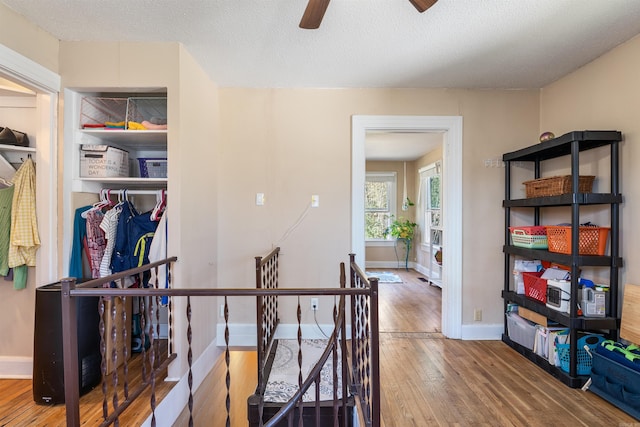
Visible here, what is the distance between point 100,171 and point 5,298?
116 cm

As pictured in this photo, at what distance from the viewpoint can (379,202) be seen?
22.1 feet

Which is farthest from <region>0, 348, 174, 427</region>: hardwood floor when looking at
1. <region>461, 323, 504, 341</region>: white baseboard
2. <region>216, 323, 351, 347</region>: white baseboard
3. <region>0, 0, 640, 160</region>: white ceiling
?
<region>461, 323, 504, 341</region>: white baseboard

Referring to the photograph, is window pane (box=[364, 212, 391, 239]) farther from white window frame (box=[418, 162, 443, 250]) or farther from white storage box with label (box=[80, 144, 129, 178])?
white storage box with label (box=[80, 144, 129, 178])

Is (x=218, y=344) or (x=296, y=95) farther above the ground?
(x=296, y=95)

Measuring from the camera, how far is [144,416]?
174cm

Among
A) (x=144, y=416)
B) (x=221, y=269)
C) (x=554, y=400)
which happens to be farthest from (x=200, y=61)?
(x=554, y=400)

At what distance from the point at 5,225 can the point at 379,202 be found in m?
5.91

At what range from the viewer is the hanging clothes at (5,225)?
210 centimetres

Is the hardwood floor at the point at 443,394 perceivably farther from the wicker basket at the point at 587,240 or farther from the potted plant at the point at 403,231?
the potted plant at the point at 403,231

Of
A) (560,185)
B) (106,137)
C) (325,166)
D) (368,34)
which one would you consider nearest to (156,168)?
(106,137)

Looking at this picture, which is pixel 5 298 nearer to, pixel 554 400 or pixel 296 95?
pixel 296 95

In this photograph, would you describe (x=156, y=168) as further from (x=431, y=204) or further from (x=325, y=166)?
(x=431, y=204)

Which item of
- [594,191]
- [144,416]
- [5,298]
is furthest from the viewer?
[594,191]

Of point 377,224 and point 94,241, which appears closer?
point 94,241
